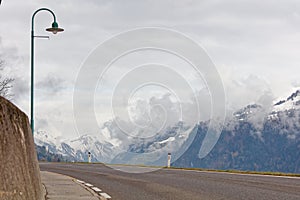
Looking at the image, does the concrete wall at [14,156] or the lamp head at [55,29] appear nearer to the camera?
the concrete wall at [14,156]

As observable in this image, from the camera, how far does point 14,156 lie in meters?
7.48

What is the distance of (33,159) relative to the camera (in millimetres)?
9461

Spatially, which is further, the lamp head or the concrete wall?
the lamp head

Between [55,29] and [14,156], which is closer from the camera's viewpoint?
[14,156]

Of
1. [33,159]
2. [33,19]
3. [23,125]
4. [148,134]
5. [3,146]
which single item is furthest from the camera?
[148,134]

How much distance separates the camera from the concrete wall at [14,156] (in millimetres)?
7023

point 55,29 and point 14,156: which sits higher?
point 55,29

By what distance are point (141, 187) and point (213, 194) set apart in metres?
3.23

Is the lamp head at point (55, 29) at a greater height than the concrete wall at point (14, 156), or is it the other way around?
the lamp head at point (55, 29)

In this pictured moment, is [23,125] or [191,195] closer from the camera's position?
[23,125]

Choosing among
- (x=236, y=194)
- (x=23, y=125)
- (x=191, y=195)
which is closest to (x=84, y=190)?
(x=191, y=195)

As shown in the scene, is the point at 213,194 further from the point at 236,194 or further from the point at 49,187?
the point at 49,187

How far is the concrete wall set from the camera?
23.0 ft

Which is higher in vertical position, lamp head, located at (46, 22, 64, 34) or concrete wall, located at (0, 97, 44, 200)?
lamp head, located at (46, 22, 64, 34)
